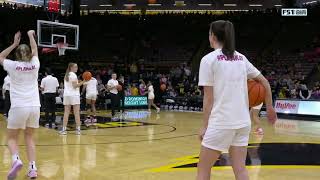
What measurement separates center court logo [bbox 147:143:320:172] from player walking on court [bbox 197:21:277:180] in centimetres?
327

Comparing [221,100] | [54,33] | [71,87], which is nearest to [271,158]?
[221,100]

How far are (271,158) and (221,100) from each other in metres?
4.66

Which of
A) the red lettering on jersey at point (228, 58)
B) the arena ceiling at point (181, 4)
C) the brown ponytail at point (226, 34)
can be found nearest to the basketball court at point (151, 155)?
the red lettering on jersey at point (228, 58)

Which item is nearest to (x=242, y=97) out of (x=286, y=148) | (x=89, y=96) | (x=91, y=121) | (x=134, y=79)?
(x=286, y=148)

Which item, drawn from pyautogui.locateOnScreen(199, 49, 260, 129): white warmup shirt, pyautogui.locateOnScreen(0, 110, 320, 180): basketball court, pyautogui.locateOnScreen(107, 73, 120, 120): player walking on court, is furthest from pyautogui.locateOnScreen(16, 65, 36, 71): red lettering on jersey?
pyautogui.locateOnScreen(107, 73, 120, 120): player walking on court

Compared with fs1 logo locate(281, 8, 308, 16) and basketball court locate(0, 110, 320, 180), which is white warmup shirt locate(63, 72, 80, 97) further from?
fs1 logo locate(281, 8, 308, 16)

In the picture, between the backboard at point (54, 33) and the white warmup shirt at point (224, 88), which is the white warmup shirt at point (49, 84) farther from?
the white warmup shirt at point (224, 88)

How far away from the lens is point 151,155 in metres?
8.08

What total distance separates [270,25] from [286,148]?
24.7 m

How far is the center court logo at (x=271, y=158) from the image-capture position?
705 cm

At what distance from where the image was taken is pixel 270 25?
32.5 m

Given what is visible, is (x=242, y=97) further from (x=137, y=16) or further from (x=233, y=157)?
(x=137, y=16)

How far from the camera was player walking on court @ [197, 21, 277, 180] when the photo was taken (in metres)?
3.51

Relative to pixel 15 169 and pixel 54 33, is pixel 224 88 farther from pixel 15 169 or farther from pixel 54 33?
pixel 54 33
